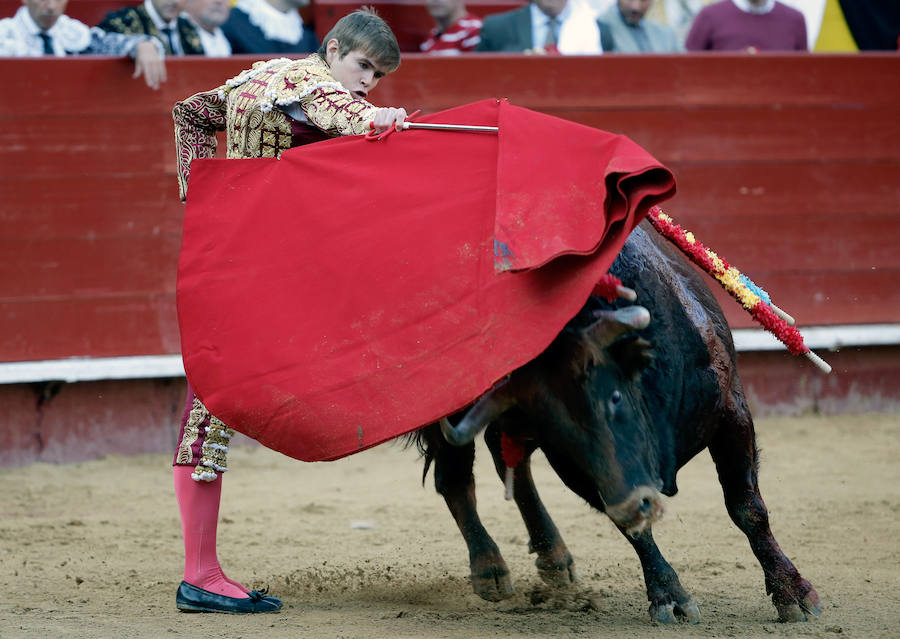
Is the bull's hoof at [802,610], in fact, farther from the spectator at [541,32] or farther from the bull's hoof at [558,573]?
the spectator at [541,32]

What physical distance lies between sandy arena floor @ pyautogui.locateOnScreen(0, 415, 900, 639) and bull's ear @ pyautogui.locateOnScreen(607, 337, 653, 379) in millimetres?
607

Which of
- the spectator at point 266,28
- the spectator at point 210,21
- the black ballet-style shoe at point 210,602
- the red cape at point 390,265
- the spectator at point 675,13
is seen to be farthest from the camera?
the spectator at point 675,13

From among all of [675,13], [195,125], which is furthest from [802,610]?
[675,13]

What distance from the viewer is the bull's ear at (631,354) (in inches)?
105

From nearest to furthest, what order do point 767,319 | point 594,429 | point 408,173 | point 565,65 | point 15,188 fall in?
point 594,429 → point 408,173 → point 767,319 → point 15,188 → point 565,65

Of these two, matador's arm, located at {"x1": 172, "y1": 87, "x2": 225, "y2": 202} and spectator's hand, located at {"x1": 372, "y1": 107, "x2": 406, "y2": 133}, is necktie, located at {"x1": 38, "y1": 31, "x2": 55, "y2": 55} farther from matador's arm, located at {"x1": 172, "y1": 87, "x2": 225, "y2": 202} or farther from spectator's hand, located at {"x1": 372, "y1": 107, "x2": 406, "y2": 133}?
spectator's hand, located at {"x1": 372, "y1": 107, "x2": 406, "y2": 133}

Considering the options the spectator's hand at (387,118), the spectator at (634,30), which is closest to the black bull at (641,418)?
the spectator's hand at (387,118)

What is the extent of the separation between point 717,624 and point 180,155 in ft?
5.57

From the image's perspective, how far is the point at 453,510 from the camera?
141 inches

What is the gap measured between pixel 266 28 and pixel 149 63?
2.80 feet

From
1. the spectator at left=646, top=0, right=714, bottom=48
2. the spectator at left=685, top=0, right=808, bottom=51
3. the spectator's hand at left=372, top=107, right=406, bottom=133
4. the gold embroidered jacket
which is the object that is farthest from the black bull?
the spectator at left=646, top=0, right=714, bottom=48

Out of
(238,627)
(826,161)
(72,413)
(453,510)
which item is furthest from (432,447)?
(826,161)

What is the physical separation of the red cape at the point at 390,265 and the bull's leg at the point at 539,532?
68 cm

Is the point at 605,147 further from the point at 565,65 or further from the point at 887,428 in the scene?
the point at 887,428
